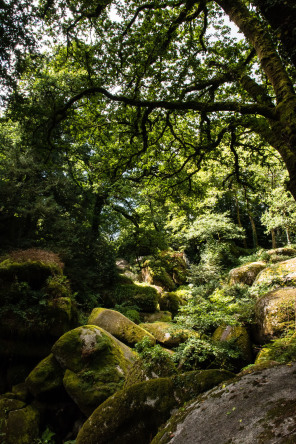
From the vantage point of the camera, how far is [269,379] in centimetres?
251

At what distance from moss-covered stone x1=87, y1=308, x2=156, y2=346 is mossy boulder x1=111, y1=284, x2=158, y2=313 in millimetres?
4737

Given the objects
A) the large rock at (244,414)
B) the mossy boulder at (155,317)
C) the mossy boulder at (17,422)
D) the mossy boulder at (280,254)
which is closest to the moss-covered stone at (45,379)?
the mossy boulder at (17,422)

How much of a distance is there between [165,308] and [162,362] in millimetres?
10995

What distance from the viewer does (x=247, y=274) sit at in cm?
1320

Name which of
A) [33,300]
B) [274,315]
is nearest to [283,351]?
[274,315]

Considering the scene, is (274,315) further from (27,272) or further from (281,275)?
(27,272)

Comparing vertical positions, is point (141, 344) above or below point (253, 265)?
below

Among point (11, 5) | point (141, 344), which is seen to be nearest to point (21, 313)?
point (141, 344)

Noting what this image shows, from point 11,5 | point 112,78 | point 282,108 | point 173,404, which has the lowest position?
point 173,404

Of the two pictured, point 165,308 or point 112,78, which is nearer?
point 112,78

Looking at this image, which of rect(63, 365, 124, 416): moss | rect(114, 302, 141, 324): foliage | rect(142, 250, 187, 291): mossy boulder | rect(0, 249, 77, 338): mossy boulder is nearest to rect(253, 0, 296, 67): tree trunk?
rect(63, 365, 124, 416): moss

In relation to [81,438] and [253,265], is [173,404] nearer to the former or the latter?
[81,438]

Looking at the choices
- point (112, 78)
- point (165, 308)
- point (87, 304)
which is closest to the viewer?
point (112, 78)

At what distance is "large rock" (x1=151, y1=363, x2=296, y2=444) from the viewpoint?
66.2 inches
